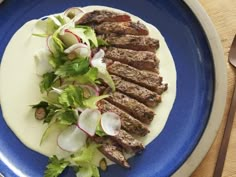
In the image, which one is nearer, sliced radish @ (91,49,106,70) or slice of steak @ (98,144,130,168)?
slice of steak @ (98,144,130,168)

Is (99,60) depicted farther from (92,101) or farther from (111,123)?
(111,123)

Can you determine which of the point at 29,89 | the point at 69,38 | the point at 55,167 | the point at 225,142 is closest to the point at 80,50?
the point at 69,38

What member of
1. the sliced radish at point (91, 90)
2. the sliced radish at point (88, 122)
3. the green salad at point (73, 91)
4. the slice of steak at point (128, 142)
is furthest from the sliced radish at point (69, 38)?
the slice of steak at point (128, 142)

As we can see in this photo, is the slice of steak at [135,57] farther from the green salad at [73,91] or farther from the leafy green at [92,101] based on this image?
the leafy green at [92,101]

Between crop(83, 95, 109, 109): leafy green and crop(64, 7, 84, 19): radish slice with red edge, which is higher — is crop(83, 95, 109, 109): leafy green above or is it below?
below

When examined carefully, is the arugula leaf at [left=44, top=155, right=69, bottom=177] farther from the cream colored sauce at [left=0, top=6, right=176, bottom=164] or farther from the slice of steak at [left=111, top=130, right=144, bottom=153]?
the slice of steak at [left=111, top=130, right=144, bottom=153]

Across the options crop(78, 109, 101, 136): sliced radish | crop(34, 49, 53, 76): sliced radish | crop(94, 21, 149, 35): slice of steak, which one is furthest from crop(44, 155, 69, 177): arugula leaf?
crop(94, 21, 149, 35): slice of steak
